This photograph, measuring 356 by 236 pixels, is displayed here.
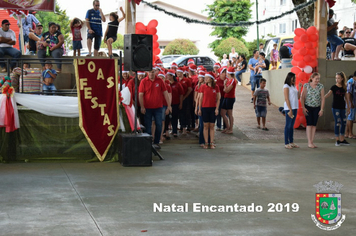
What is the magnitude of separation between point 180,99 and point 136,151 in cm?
461

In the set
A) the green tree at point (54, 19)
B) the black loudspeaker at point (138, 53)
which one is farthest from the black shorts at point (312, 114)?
the green tree at point (54, 19)

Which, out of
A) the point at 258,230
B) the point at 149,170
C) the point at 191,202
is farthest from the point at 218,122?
the point at 258,230

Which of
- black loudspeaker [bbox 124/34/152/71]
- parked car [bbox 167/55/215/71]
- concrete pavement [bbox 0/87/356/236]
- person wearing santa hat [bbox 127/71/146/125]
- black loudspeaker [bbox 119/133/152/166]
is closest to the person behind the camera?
concrete pavement [bbox 0/87/356/236]

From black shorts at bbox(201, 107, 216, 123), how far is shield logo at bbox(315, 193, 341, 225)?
5.32 metres

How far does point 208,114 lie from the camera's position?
1280cm

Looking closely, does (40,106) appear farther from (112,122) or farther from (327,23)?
(327,23)

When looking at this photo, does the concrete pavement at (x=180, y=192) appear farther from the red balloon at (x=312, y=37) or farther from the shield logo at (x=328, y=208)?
the red balloon at (x=312, y=37)

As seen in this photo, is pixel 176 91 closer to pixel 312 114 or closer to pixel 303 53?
pixel 312 114

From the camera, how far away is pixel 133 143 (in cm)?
1047

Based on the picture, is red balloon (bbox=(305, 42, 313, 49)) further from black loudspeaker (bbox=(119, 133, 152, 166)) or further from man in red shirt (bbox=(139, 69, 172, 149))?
black loudspeaker (bbox=(119, 133, 152, 166))

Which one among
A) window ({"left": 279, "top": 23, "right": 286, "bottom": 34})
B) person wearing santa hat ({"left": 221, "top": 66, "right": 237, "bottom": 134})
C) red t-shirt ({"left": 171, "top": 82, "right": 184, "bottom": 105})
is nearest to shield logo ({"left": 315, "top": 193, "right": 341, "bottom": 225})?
red t-shirt ({"left": 171, "top": 82, "right": 184, "bottom": 105})

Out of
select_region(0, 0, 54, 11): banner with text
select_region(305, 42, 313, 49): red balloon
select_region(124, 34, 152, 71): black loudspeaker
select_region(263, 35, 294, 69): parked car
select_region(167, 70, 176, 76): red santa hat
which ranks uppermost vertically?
select_region(0, 0, 54, 11): banner with text

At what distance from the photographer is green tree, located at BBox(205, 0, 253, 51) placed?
56156mm

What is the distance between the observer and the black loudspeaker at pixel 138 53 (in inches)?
425
